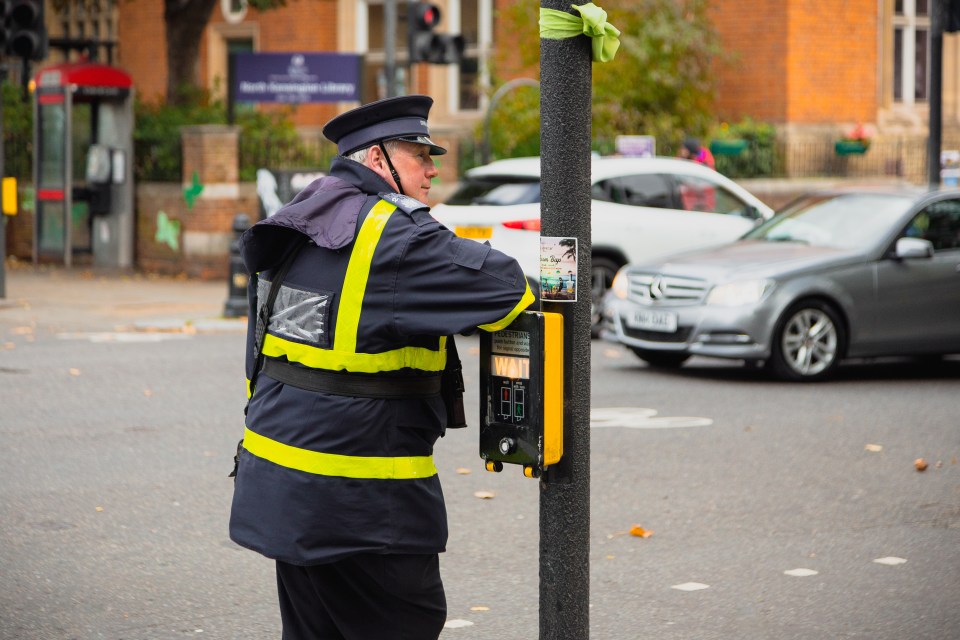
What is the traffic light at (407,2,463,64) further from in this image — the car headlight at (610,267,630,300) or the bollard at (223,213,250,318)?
the car headlight at (610,267,630,300)

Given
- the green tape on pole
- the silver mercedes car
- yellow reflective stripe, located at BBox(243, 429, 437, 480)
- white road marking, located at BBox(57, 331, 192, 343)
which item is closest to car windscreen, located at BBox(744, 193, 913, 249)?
the silver mercedes car

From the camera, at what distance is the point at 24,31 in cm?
1752

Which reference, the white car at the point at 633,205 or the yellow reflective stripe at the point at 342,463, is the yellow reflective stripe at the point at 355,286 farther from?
the white car at the point at 633,205

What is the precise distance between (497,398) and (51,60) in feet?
123

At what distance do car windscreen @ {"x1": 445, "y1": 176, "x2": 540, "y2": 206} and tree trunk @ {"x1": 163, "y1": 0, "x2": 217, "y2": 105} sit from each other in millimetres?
9494

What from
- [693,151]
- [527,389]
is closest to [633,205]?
[693,151]

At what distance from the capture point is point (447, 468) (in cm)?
830

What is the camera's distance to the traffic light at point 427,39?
1886 centimetres

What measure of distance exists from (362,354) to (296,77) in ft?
60.4

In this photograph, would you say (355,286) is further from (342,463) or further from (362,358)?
(342,463)

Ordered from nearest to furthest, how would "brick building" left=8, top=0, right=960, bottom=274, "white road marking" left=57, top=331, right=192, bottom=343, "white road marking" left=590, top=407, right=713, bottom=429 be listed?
"white road marking" left=590, top=407, right=713, bottom=429, "white road marking" left=57, top=331, right=192, bottom=343, "brick building" left=8, top=0, right=960, bottom=274

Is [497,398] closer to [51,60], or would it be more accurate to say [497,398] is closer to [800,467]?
[800,467]

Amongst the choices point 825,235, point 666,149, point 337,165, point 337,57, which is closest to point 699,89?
point 666,149

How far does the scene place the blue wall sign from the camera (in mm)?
21250
